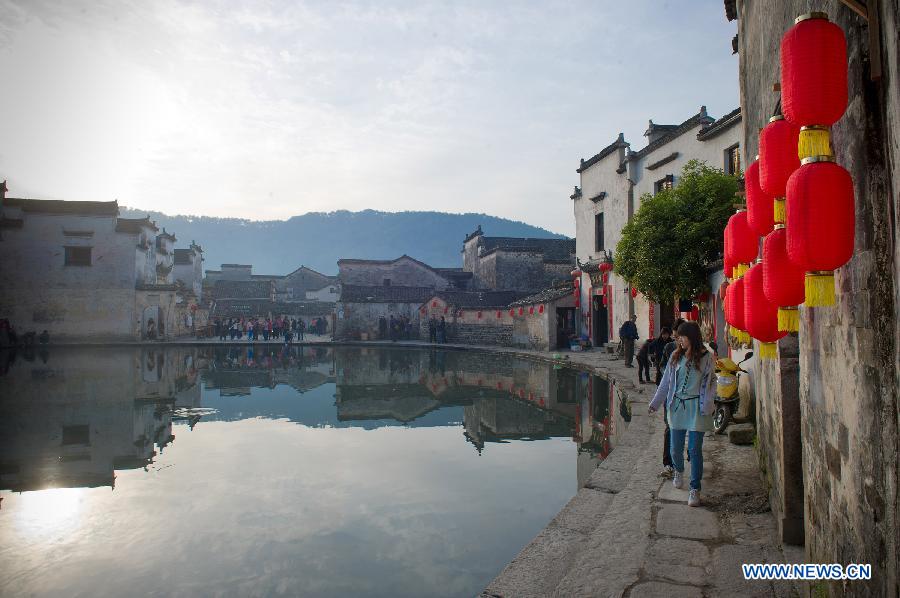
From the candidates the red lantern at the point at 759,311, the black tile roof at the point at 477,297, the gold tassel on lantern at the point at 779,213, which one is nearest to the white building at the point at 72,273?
the black tile roof at the point at 477,297

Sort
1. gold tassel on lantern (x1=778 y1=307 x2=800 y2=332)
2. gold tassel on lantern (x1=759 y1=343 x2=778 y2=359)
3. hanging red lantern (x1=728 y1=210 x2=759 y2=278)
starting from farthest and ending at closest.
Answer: hanging red lantern (x1=728 y1=210 x2=759 y2=278) < gold tassel on lantern (x1=759 y1=343 x2=778 y2=359) < gold tassel on lantern (x1=778 y1=307 x2=800 y2=332)

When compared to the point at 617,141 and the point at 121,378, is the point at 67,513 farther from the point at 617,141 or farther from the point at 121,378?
the point at 617,141

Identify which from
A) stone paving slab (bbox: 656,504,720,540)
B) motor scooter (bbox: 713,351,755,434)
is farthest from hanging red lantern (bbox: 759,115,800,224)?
motor scooter (bbox: 713,351,755,434)

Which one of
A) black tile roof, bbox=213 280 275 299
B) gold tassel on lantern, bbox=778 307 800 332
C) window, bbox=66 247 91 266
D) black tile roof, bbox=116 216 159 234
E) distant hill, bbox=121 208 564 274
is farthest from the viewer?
distant hill, bbox=121 208 564 274

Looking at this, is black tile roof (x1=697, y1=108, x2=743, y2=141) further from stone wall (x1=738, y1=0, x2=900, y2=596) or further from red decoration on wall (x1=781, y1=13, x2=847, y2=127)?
red decoration on wall (x1=781, y1=13, x2=847, y2=127)

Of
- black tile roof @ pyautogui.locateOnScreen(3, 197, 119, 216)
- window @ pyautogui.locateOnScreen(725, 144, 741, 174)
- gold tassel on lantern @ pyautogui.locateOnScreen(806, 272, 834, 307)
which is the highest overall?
black tile roof @ pyautogui.locateOnScreen(3, 197, 119, 216)

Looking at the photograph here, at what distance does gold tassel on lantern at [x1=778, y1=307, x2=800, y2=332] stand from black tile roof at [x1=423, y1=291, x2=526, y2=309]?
26.0 meters

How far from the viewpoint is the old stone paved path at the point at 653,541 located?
10.6 ft

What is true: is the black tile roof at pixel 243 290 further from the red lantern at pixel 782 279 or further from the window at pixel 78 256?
the red lantern at pixel 782 279

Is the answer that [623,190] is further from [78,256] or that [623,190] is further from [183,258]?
[183,258]

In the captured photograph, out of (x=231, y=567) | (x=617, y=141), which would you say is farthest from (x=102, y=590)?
(x=617, y=141)

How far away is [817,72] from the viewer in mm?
2117

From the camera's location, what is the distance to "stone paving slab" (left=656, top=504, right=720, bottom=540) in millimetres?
3951

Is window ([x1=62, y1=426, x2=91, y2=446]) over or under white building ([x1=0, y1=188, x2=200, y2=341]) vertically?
under
